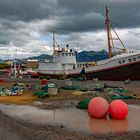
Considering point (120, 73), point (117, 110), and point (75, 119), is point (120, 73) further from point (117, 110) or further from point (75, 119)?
point (117, 110)

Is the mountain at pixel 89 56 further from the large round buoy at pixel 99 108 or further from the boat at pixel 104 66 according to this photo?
A: the large round buoy at pixel 99 108

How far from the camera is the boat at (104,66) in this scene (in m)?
44.2

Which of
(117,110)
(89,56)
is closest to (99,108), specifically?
(117,110)

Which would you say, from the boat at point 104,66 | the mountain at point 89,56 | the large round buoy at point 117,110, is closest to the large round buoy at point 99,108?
the large round buoy at point 117,110

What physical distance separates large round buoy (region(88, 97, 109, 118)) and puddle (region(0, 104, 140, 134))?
1.00 feet

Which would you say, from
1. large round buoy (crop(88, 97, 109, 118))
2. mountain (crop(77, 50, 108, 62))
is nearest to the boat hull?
large round buoy (crop(88, 97, 109, 118))

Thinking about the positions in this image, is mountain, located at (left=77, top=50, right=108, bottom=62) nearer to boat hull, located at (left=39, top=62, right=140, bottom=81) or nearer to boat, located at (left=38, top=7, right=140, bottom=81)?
boat, located at (left=38, top=7, right=140, bottom=81)

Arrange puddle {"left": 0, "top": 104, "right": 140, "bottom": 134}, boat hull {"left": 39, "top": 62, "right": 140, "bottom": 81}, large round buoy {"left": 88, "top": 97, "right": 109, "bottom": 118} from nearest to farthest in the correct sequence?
puddle {"left": 0, "top": 104, "right": 140, "bottom": 134}, large round buoy {"left": 88, "top": 97, "right": 109, "bottom": 118}, boat hull {"left": 39, "top": 62, "right": 140, "bottom": 81}

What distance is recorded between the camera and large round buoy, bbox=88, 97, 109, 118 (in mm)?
15113

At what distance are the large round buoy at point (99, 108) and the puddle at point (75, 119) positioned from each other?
306 mm

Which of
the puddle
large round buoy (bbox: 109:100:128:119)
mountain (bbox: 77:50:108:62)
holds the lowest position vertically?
the puddle

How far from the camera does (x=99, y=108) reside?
49.8 feet

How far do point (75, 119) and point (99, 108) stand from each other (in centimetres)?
133

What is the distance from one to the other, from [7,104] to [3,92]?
20.9 ft
